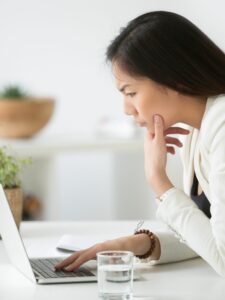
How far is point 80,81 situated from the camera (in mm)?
4699

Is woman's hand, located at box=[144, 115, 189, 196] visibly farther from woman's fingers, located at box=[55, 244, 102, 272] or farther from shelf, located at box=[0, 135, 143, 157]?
shelf, located at box=[0, 135, 143, 157]

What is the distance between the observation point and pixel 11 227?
1.64 metres

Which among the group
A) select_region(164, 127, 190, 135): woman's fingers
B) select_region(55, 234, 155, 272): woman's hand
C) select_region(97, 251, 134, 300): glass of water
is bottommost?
select_region(55, 234, 155, 272): woman's hand

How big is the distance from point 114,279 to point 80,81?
331cm

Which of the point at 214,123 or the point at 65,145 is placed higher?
the point at 214,123

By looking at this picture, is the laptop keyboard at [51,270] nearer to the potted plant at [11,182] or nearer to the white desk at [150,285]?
the white desk at [150,285]

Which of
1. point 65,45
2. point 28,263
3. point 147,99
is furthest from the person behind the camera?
point 65,45

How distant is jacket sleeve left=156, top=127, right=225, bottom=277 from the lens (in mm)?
1619

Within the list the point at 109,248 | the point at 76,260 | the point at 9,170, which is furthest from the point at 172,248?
the point at 9,170

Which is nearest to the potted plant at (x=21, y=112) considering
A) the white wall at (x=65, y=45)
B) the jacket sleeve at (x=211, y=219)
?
the white wall at (x=65, y=45)

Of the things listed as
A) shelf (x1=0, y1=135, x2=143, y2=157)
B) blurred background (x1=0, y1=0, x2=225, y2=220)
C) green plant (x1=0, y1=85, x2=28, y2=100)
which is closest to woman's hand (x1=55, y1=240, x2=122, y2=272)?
shelf (x1=0, y1=135, x2=143, y2=157)

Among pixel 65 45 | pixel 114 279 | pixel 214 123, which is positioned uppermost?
pixel 65 45

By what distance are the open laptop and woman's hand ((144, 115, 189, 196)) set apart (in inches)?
8.9

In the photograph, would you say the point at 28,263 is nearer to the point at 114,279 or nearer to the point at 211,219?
the point at 114,279
